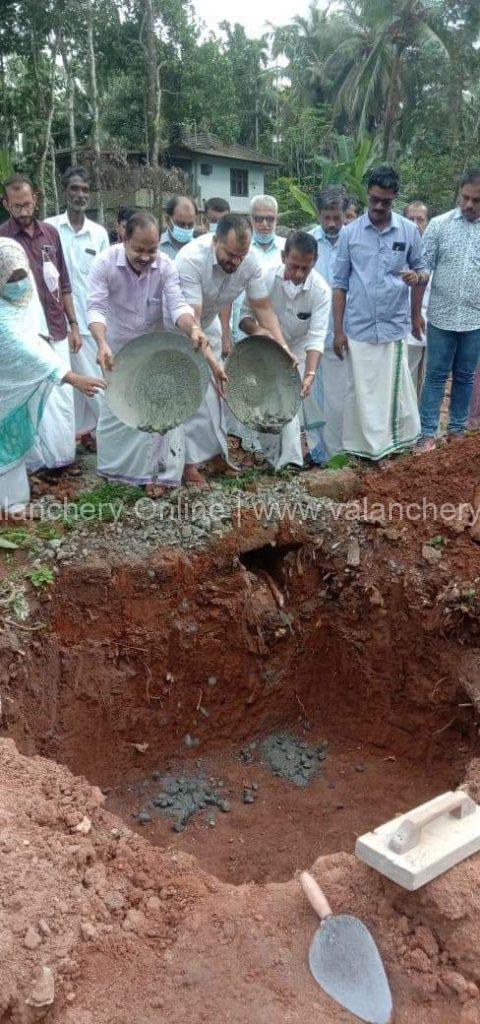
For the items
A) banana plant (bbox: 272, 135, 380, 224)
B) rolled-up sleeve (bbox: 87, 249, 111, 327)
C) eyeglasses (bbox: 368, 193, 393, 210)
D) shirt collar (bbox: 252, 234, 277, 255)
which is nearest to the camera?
→ rolled-up sleeve (bbox: 87, 249, 111, 327)

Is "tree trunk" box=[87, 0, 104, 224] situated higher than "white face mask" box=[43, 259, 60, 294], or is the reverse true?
"tree trunk" box=[87, 0, 104, 224]

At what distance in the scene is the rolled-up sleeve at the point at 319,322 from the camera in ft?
16.7

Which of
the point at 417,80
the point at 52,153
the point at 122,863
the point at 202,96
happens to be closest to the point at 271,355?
the point at 122,863

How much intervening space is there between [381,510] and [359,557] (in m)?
0.39

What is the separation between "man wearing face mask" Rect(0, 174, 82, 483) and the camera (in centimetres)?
479

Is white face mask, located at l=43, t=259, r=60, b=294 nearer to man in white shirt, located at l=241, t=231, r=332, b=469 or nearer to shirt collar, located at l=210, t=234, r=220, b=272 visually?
shirt collar, located at l=210, t=234, r=220, b=272

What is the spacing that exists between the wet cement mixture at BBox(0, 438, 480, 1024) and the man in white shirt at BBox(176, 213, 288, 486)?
37cm

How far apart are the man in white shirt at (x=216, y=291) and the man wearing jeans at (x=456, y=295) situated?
4.42 ft

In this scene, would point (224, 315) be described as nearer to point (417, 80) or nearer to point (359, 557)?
point (359, 557)

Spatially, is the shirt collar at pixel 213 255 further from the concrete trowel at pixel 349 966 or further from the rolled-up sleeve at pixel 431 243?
the concrete trowel at pixel 349 966

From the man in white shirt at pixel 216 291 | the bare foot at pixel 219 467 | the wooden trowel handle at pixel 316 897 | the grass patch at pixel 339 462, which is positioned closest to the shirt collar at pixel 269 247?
the man in white shirt at pixel 216 291

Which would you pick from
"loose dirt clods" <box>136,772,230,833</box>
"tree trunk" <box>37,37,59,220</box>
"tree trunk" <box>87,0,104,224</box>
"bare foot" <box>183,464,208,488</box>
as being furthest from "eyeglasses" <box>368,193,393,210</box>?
"tree trunk" <box>87,0,104,224</box>

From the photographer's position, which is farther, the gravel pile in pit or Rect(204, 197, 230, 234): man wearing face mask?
Rect(204, 197, 230, 234): man wearing face mask

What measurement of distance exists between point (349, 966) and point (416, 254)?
4.44 m
